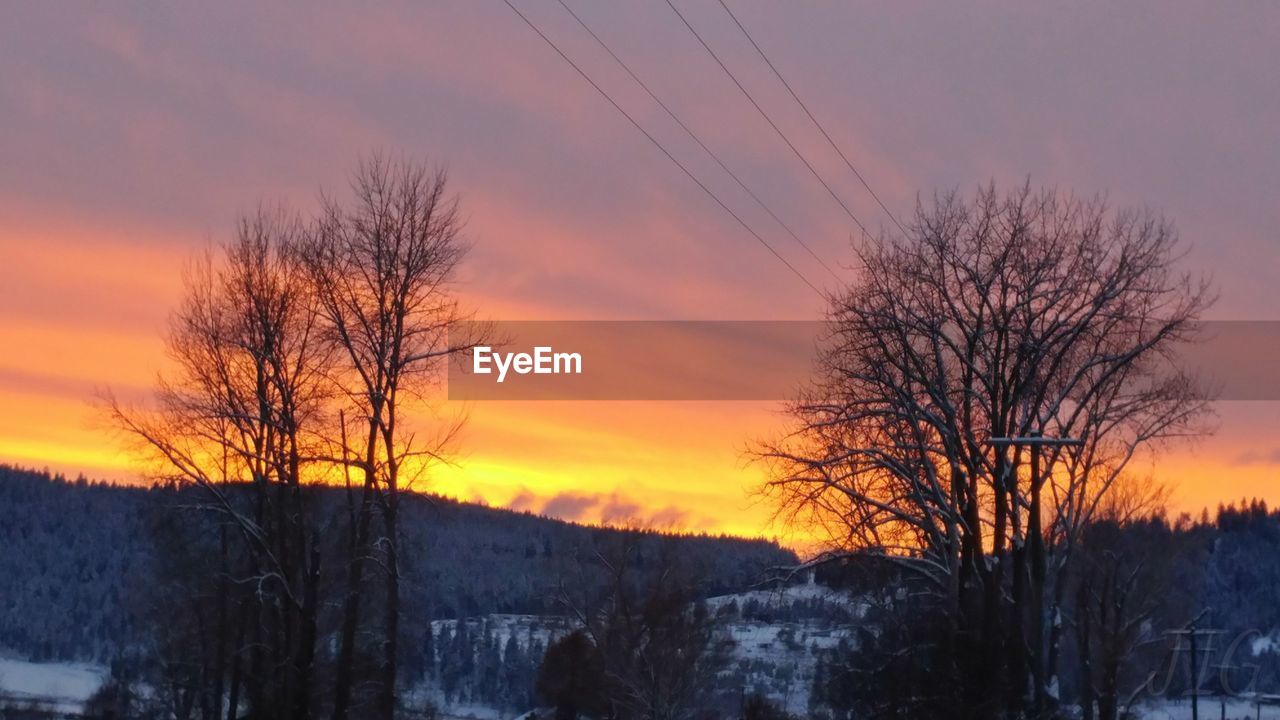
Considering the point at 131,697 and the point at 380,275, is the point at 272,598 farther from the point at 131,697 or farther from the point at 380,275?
the point at 131,697

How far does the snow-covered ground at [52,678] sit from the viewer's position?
127 meters

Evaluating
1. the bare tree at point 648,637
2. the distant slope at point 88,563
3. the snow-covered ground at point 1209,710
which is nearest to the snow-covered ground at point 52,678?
the distant slope at point 88,563

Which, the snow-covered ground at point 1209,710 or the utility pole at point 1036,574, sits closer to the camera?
the utility pole at point 1036,574

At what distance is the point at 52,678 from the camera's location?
148 metres

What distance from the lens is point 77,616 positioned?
558 ft

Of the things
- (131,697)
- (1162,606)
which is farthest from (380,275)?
(1162,606)

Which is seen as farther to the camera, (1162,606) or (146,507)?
(1162,606)

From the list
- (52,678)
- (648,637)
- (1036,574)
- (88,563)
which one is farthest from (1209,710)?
(88,563)

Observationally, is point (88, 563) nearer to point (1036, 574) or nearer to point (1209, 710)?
point (1209, 710)

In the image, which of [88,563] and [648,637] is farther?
[88,563]

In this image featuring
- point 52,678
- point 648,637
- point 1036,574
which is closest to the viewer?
point 1036,574

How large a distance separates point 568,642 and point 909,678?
5809 cm

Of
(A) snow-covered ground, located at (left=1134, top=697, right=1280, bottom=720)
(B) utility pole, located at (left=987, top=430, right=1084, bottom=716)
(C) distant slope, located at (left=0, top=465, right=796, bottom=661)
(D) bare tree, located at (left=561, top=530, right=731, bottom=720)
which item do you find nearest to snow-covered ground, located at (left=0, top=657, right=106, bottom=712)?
(C) distant slope, located at (left=0, top=465, right=796, bottom=661)

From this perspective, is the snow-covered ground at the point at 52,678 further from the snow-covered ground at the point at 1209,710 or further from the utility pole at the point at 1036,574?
the utility pole at the point at 1036,574
